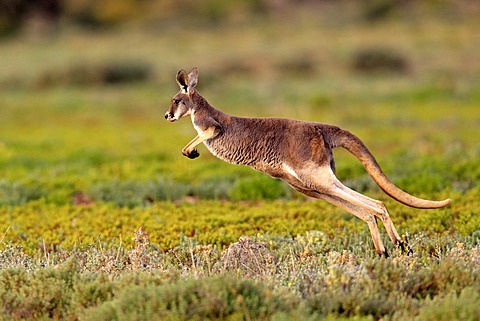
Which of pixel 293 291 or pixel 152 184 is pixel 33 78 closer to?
pixel 152 184

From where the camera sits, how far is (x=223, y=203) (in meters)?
11.5

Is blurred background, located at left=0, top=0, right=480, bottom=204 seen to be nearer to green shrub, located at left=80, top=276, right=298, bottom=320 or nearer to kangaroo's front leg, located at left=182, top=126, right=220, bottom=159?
kangaroo's front leg, located at left=182, top=126, right=220, bottom=159

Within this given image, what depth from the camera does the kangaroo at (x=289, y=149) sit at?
7734 millimetres

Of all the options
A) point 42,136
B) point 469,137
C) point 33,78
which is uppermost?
point 33,78

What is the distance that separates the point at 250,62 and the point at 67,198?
2198 cm

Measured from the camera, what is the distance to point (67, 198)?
11.9 m

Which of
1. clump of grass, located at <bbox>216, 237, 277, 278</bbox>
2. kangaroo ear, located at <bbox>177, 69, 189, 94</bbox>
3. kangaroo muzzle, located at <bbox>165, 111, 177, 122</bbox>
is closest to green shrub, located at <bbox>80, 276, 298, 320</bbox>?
clump of grass, located at <bbox>216, 237, 277, 278</bbox>

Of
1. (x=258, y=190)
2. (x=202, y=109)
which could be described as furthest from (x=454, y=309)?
(x=258, y=190)

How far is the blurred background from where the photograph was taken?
45.9ft

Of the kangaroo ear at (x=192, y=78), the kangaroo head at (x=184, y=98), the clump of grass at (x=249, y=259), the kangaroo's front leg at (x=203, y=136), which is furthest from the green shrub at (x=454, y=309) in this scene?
the kangaroo ear at (x=192, y=78)

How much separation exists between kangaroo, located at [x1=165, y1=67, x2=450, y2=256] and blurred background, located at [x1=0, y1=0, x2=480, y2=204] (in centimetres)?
371

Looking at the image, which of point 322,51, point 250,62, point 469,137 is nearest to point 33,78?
point 250,62

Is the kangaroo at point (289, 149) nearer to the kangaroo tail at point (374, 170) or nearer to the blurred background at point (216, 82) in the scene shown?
the kangaroo tail at point (374, 170)

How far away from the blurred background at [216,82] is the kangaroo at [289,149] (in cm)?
371
